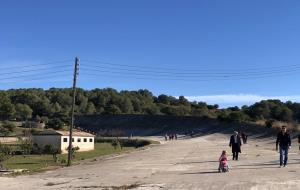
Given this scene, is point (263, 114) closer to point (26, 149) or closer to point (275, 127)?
point (275, 127)

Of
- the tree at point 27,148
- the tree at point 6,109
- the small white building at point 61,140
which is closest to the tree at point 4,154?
the tree at point 27,148

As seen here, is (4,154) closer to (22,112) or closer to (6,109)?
(6,109)

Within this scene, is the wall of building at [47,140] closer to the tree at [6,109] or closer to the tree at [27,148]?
the tree at [27,148]

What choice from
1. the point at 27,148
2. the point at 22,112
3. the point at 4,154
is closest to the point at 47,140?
the point at 27,148

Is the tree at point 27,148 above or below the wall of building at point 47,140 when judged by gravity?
below

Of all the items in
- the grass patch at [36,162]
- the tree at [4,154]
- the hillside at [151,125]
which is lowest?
the grass patch at [36,162]

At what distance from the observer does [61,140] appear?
7688 cm

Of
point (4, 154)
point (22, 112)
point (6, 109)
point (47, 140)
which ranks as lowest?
point (4, 154)

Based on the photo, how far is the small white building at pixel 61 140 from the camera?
7694cm

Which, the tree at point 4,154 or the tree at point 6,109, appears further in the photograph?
the tree at point 6,109

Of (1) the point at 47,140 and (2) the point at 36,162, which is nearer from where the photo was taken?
(2) the point at 36,162

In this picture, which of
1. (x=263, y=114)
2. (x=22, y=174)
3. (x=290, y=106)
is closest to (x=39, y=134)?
(x=22, y=174)

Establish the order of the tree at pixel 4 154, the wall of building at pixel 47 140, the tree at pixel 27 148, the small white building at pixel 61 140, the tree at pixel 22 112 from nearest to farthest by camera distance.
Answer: the tree at pixel 4 154 → the tree at pixel 27 148 → the wall of building at pixel 47 140 → the small white building at pixel 61 140 → the tree at pixel 22 112

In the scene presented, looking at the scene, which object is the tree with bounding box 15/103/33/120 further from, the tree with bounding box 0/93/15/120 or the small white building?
the small white building
